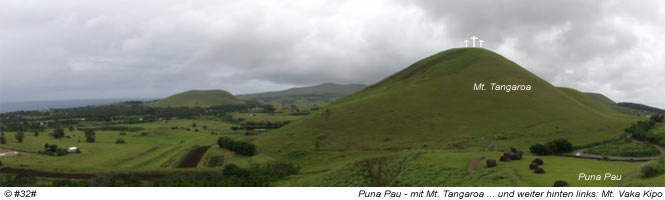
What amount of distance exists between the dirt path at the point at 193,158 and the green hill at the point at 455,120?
58.9 ft

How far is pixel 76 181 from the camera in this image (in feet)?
214

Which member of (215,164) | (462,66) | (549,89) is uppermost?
(462,66)

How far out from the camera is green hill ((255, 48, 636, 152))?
85.1m

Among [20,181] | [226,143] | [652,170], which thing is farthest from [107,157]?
[652,170]

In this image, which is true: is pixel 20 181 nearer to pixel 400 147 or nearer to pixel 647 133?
pixel 400 147

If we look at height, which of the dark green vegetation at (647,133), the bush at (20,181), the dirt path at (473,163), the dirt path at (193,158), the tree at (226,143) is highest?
the dark green vegetation at (647,133)

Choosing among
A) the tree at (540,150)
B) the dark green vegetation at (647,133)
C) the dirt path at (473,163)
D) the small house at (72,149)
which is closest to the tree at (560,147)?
the tree at (540,150)

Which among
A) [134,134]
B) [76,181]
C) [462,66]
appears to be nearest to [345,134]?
[76,181]

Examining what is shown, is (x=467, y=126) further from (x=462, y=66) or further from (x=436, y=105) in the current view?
(x=462, y=66)

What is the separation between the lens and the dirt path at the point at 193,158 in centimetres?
8881

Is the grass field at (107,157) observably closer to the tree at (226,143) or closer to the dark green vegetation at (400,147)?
the dark green vegetation at (400,147)

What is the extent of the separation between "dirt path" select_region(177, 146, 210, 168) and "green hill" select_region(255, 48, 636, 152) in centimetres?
1796

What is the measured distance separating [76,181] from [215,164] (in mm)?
29510

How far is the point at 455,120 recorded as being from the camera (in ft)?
336
